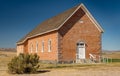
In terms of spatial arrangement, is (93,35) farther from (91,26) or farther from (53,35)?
(53,35)

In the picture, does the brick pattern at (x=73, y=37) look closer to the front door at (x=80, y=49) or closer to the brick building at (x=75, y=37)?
the brick building at (x=75, y=37)

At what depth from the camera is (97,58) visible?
42844mm

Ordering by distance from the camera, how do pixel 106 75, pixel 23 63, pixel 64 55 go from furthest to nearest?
pixel 64 55 → pixel 23 63 → pixel 106 75

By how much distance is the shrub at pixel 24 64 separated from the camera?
2659 centimetres

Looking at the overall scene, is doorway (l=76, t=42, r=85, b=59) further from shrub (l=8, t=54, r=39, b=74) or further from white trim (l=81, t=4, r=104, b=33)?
shrub (l=8, t=54, r=39, b=74)

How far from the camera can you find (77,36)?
137 feet

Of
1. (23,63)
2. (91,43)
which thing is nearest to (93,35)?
(91,43)

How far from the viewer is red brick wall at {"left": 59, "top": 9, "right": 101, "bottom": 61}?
135 feet

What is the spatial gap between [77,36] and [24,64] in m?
16.5

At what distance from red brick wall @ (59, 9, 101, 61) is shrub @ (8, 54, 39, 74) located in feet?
44.4

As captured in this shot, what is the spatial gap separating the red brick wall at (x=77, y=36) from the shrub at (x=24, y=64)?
1354 cm

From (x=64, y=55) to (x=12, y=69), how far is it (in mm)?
14843

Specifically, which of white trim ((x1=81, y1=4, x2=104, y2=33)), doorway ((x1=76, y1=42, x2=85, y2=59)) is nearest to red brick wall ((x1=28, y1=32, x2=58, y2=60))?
doorway ((x1=76, y1=42, x2=85, y2=59))

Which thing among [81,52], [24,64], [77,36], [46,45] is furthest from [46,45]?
[24,64]
